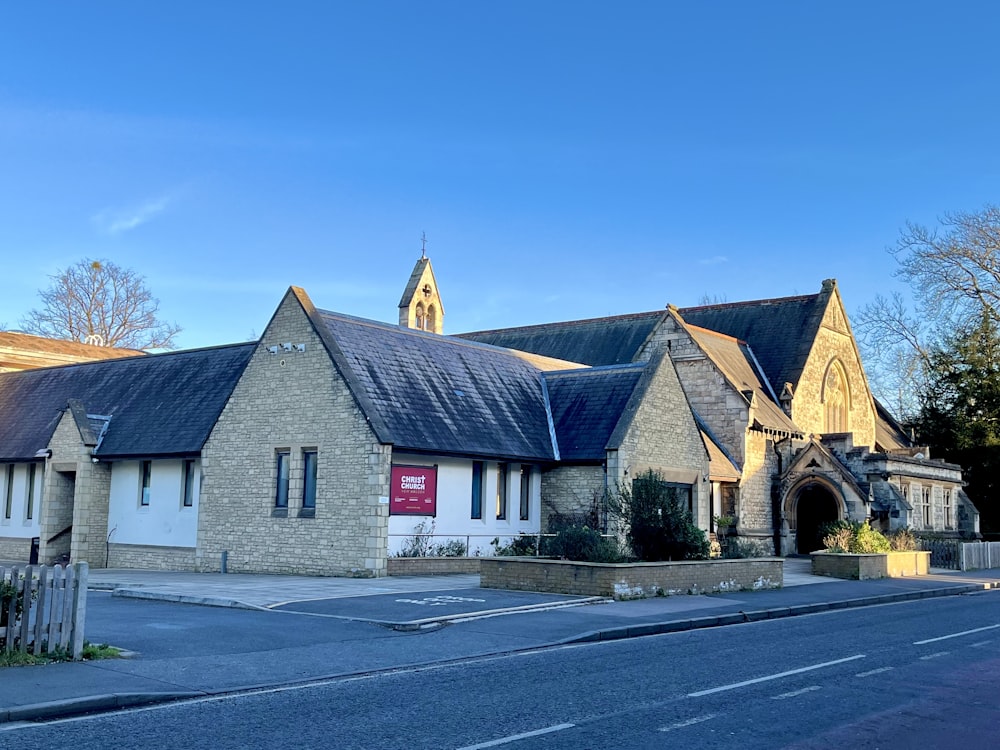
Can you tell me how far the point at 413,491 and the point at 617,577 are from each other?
771 cm

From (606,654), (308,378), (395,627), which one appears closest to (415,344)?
(308,378)

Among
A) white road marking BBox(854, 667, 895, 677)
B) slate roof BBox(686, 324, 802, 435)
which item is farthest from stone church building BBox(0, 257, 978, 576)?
white road marking BBox(854, 667, 895, 677)

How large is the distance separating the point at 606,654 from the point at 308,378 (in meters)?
14.9

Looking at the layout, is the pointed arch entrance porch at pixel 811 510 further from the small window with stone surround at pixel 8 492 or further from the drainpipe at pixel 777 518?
the small window with stone surround at pixel 8 492

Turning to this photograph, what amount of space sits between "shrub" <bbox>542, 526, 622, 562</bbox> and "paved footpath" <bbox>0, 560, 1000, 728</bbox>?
4.53ft

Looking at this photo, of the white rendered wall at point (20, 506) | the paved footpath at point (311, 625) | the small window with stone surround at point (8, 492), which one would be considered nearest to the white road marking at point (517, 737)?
the paved footpath at point (311, 625)

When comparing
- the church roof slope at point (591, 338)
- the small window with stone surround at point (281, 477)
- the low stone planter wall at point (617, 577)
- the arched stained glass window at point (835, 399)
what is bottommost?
the low stone planter wall at point (617, 577)

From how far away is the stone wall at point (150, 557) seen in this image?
2853 centimetres

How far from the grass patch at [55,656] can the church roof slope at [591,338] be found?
117 ft

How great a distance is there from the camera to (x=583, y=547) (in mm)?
20750

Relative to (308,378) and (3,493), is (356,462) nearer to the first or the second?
(308,378)

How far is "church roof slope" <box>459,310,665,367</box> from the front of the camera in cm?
4709

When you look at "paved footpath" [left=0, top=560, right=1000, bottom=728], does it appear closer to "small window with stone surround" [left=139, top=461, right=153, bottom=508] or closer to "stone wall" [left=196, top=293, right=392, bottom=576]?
"stone wall" [left=196, top=293, right=392, bottom=576]

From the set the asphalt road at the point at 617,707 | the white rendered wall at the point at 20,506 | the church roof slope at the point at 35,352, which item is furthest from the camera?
the church roof slope at the point at 35,352
